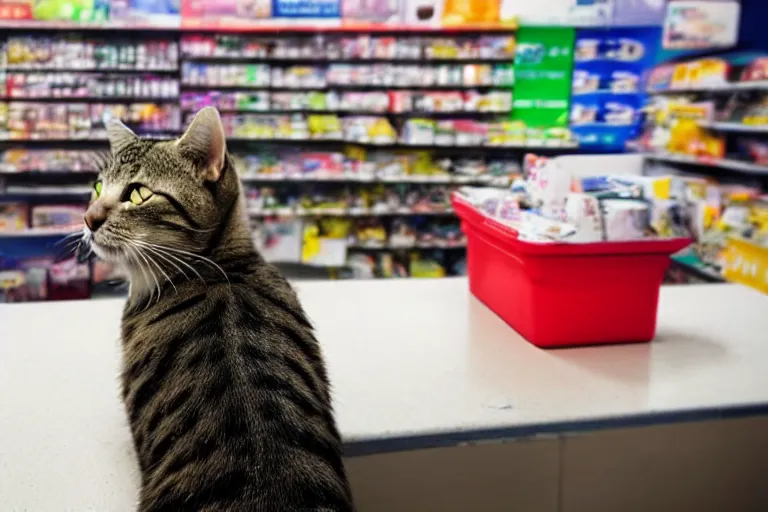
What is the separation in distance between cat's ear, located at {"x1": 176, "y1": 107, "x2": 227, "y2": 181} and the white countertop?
50cm

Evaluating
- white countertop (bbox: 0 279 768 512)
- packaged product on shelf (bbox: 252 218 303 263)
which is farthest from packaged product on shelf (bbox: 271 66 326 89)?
white countertop (bbox: 0 279 768 512)

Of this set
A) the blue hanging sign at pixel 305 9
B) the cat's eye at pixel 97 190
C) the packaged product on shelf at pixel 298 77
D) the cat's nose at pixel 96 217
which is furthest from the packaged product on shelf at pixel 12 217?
the cat's nose at pixel 96 217

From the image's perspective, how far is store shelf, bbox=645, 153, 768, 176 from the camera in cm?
462

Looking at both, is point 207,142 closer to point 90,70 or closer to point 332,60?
point 332,60

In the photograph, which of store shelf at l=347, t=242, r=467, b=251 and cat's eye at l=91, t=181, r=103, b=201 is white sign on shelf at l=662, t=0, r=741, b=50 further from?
cat's eye at l=91, t=181, r=103, b=201

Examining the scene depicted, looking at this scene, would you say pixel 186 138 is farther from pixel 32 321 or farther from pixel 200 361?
pixel 32 321

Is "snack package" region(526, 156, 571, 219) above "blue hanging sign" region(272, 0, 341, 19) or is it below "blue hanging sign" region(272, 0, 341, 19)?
below

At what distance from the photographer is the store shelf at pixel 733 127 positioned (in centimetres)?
451

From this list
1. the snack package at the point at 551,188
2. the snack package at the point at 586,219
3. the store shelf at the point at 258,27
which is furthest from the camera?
the store shelf at the point at 258,27

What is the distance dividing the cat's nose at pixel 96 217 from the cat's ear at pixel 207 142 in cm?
18

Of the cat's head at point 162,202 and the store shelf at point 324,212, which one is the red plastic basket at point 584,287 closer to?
the cat's head at point 162,202

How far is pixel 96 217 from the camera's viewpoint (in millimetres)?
1183

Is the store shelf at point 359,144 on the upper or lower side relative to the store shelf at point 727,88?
lower

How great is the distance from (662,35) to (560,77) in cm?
88
